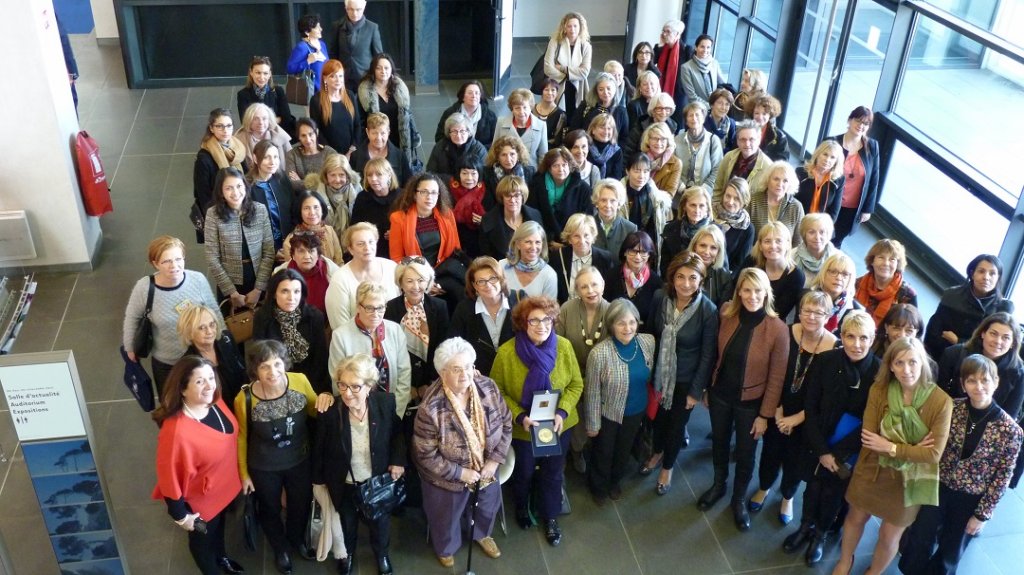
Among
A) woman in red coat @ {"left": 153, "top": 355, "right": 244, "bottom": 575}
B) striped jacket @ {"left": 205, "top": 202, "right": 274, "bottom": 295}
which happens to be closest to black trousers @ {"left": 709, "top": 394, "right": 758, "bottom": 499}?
woman in red coat @ {"left": 153, "top": 355, "right": 244, "bottom": 575}

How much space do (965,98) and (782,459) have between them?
976cm

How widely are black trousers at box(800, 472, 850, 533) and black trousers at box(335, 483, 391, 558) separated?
2.41 meters

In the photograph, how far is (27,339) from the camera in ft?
22.6

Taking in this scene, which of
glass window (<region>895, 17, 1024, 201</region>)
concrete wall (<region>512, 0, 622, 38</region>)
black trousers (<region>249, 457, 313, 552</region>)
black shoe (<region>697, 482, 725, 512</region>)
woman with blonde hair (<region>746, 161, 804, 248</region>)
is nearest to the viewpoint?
black trousers (<region>249, 457, 313, 552</region>)

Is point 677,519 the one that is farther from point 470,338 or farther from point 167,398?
point 167,398

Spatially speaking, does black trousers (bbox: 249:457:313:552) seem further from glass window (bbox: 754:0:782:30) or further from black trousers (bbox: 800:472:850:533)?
glass window (bbox: 754:0:782:30)

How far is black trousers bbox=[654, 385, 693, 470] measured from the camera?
17.5 ft

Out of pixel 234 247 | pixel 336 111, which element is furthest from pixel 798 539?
pixel 336 111

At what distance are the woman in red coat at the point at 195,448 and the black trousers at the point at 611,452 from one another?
2092 mm

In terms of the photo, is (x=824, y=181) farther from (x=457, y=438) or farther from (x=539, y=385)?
(x=457, y=438)

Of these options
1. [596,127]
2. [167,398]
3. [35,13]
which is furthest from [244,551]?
[35,13]

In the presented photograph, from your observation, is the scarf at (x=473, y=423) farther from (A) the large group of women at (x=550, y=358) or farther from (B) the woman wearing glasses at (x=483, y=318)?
(B) the woman wearing glasses at (x=483, y=318)

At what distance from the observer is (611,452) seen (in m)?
5.42

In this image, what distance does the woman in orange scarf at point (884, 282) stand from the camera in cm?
537
